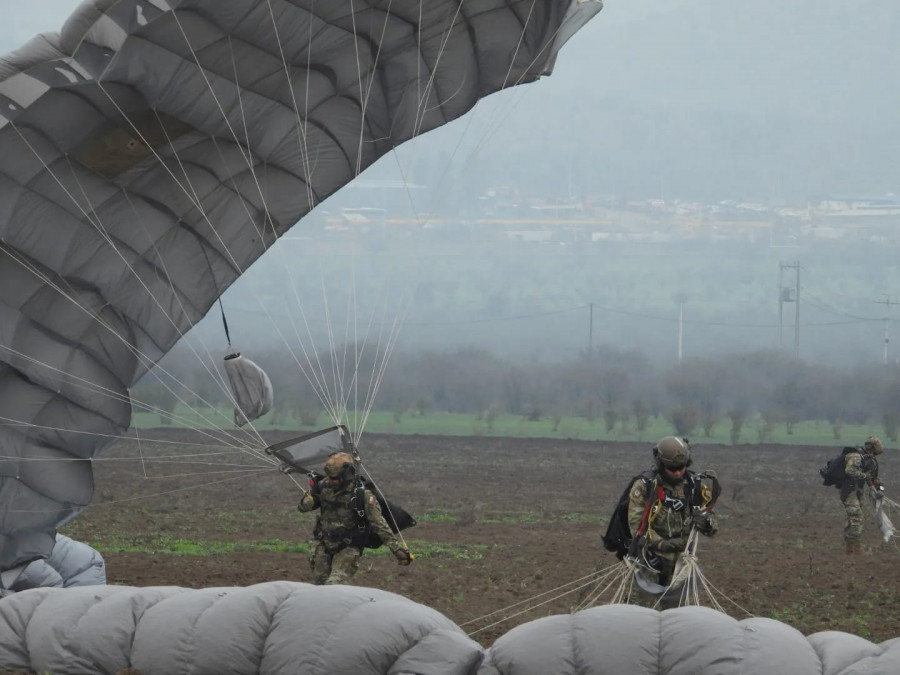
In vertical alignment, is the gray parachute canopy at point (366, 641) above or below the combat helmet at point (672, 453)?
below

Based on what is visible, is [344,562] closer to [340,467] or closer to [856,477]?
[340,467]

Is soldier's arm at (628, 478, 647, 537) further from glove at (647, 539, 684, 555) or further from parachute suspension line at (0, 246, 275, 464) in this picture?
parachute suspension line at (0, 246, 275, 464)

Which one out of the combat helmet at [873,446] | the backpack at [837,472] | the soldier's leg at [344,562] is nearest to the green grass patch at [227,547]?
the backpack at [837,472]

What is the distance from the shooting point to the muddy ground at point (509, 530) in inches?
451

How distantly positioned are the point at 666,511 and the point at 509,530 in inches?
353

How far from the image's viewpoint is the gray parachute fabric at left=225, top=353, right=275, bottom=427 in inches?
375

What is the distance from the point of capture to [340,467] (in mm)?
8734

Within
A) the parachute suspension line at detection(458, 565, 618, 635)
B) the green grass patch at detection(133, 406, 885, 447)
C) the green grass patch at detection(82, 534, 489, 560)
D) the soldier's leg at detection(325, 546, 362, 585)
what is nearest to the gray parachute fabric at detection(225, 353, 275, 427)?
the soldier's leg at detection(325, 546, 362, 585)

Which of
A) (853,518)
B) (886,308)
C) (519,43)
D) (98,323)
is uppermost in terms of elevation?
(886,308)

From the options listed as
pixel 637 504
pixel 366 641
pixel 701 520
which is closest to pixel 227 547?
pixel 637 504

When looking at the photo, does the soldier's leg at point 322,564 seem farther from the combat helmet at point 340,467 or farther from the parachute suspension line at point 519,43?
the parachute suspension line at point 519,43

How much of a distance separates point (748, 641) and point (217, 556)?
9306 millimetres

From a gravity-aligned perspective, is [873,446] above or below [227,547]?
above

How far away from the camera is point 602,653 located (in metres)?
5.70
